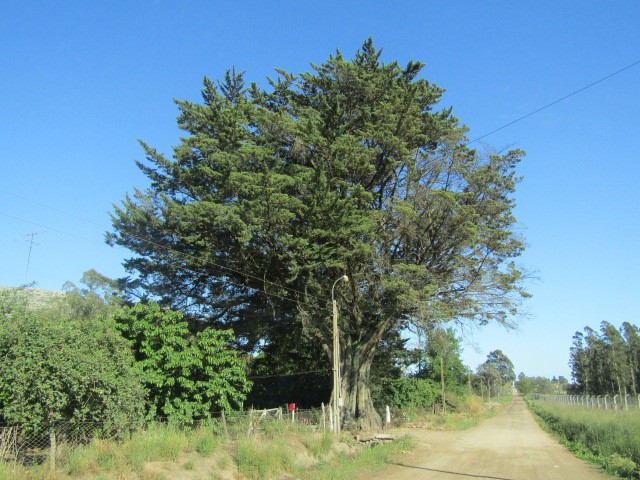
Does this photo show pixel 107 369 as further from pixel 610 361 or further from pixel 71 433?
pixel 610 361

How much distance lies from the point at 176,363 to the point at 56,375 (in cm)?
740

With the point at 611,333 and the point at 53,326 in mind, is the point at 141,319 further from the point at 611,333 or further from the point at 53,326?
the point at 611,333

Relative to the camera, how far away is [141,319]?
65.2ft

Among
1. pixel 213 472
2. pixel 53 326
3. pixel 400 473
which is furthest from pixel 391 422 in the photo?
pixel 53 326

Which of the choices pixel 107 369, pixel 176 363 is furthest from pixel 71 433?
pixel 176 363

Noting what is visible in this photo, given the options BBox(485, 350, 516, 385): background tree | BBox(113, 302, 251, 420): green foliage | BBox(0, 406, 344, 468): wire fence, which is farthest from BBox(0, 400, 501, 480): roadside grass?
BBox(485, 350, 516, 385): background tree

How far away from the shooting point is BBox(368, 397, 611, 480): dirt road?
16.1 m

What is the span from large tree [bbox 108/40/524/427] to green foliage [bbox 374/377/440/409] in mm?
14738

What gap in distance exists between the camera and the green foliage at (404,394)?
153ft

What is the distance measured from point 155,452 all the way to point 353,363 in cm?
2025

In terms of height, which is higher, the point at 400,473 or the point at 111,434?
the point at 111,434

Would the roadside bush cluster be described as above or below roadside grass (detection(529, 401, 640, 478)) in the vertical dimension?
above

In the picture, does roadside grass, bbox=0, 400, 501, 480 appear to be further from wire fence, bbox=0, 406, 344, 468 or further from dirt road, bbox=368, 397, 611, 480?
dirt road, bbox=368, 397, 611, 480

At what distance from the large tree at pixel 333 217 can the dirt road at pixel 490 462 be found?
6.55 m
